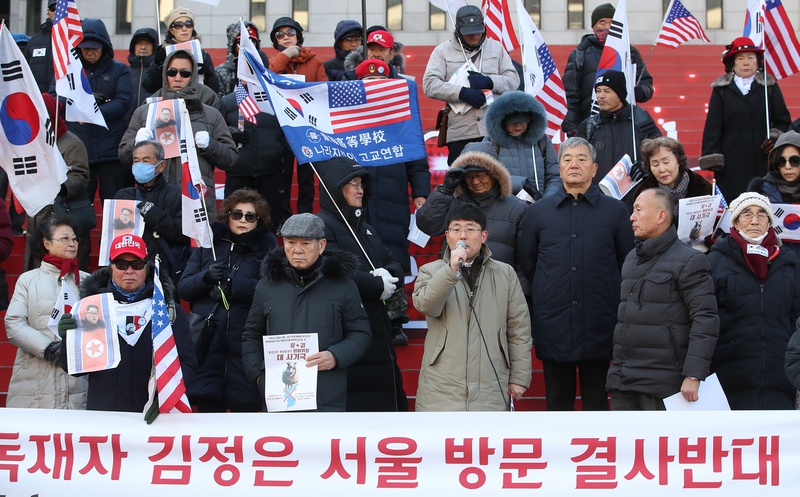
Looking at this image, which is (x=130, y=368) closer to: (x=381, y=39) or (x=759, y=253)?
(x=759, y=253)

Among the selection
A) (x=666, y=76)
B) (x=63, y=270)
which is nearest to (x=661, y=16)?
(x=666, y=76)

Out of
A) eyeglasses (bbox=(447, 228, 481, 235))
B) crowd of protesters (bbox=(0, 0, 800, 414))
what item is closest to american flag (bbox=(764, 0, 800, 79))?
crowd of protesters (bbox=(0, 0, 800, 414))

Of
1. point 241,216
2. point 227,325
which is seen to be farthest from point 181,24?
point 227,325

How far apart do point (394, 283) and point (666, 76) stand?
37.8 feet

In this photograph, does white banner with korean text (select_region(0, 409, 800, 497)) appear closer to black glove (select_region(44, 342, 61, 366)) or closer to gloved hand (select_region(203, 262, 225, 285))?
black glove (select_region(44, 342, 61, 366))

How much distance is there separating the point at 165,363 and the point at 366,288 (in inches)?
54.4

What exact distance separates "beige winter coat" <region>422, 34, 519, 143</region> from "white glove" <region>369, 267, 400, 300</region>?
2.83 metres

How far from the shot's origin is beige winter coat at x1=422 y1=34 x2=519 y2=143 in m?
9.10

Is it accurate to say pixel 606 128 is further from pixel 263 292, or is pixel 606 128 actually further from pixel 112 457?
pixel 112 457

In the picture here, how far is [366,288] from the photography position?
6.35m

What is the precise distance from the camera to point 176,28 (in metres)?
10.0

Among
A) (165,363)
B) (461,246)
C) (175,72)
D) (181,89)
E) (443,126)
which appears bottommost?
(165,363)

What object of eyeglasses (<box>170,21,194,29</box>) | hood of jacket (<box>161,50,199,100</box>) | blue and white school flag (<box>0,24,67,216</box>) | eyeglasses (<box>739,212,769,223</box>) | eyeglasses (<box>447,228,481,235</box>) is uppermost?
eyeglasses (<box>170,21,194,29</box>)

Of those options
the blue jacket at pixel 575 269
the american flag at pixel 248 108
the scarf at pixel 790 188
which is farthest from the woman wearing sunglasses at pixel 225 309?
the scarf at pixel 790 188
